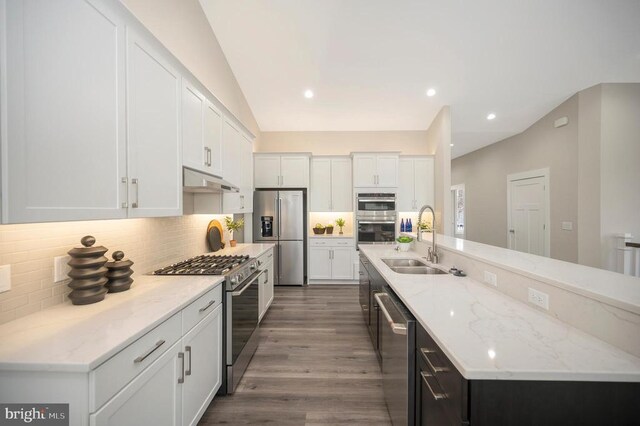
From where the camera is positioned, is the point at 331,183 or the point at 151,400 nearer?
the point at 151,400

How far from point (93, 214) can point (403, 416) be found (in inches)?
75.7

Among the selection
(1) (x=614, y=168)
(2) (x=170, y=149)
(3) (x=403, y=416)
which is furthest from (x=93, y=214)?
(1) (x=614, y=168)

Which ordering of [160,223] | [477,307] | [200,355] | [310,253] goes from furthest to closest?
1. [310,253]
2. [160,223]
3. [200,355]
4. [477,307]

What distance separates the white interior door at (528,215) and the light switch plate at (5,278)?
6888 mm

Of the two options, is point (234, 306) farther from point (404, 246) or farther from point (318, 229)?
point (318, 229)

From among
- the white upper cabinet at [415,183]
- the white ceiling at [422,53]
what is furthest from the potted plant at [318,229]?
the white ceiling at [422,53]

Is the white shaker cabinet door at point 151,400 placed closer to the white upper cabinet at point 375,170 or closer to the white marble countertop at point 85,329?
the white marble countertop at point 85,329

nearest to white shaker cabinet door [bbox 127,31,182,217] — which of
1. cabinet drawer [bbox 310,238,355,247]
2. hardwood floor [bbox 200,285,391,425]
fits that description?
hardwood floor [bbox 200,285,391,425]

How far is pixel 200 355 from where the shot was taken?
5.34 ft

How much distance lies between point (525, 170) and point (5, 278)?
292 inches

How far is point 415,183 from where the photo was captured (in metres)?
5.15

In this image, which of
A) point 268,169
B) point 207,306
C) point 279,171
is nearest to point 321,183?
point 279,171

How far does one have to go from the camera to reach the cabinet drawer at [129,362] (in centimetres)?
91

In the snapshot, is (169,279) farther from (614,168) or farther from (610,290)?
(614,168)
